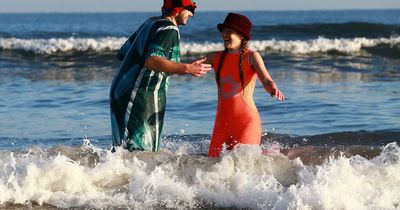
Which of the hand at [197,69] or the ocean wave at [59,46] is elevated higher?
the hand at [197,69]

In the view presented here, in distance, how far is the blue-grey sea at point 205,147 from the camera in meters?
5.73

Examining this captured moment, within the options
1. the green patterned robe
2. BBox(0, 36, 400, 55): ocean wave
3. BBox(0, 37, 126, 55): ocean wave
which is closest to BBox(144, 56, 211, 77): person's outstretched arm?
the green patterned robe

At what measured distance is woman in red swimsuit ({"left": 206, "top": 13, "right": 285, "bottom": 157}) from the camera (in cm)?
593

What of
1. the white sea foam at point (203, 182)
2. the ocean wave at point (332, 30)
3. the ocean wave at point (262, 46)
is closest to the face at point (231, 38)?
the white sea foam at point (203, 182)

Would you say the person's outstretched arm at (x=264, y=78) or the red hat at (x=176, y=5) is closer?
the person's outstretched arm at (x=264, y=78)

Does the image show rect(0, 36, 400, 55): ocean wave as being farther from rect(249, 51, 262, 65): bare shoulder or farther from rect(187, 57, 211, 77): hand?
rect(187, 57, 211, 77): hand

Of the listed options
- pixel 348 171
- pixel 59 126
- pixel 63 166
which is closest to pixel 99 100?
pixel 59 126

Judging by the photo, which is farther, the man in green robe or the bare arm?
the bare arm

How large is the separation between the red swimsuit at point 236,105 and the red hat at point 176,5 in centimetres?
44

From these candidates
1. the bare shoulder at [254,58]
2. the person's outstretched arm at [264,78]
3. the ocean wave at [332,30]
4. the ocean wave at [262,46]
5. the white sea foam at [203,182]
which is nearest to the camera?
the white sea foam at [203,182]

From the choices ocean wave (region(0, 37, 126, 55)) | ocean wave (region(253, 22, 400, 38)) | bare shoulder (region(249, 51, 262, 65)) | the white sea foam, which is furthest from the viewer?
ocean wave (region(253, 22, 400, 38))

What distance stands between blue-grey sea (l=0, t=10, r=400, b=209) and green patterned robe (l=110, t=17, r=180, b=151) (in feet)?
0.50

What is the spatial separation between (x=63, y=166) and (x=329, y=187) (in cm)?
197

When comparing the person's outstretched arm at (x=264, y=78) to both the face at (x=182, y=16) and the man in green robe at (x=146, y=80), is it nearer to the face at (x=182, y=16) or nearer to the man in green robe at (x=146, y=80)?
the man in green robe at (x=146, y=80)
